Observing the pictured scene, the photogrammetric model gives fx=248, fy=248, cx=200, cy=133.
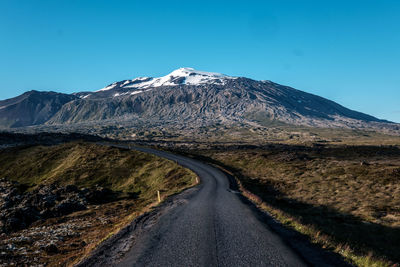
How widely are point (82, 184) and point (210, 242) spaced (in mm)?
46794

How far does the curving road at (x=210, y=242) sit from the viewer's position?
1114 cm

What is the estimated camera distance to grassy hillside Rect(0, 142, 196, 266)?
56.7 ft

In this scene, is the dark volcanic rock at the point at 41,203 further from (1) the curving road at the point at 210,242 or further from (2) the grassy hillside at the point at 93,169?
(1) the curving road at the point at 210,242

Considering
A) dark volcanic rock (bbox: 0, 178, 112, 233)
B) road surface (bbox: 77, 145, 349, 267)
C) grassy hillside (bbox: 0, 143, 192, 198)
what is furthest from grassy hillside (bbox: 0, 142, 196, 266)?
road surface (bbox: 77, 145, 349, 267)

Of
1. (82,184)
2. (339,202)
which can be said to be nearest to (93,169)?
(82,184)

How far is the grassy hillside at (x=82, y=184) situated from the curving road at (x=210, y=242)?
3.80m

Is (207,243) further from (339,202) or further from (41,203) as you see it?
(41,203)

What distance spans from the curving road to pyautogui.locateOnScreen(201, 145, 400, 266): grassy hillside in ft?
9.62

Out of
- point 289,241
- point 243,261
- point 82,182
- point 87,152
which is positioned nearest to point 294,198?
point 289,241

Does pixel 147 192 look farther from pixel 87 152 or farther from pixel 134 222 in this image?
pixel 87 152

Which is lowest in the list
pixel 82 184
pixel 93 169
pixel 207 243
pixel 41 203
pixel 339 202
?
pixel 41 203

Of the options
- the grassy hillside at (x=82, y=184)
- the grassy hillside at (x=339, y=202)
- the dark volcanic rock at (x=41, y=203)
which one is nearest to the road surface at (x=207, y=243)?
the grassy hillside at (x=339, y=202)

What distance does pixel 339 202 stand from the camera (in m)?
31.7

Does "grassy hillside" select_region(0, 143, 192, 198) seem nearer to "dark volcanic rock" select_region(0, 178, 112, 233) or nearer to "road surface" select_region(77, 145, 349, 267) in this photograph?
"dark volcanic rock" select_region(0, 178, 112, 233)
